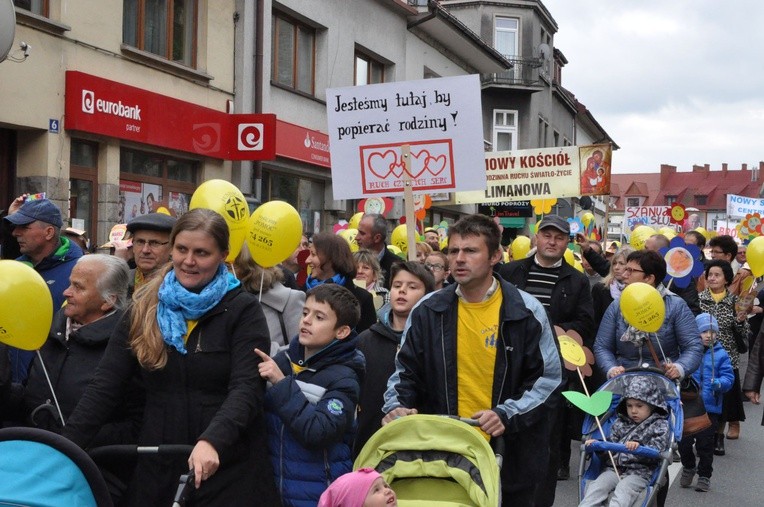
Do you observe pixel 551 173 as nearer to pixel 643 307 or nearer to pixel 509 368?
pixel 643 307

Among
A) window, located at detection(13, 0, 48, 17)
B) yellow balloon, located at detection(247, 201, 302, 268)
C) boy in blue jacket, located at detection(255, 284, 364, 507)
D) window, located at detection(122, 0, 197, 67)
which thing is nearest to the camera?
boy in blue jacket, located at detection(255, 284, 364, 507)

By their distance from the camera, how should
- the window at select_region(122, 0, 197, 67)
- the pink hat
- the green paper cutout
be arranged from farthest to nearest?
1. the window at select_region(122, 0, 197, 67)
2. the green paper cutout
3. the pink hat

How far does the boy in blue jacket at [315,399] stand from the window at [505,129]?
36.3 m

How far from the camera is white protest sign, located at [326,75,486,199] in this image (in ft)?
24.3

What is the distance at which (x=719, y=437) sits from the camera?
33.4 ft

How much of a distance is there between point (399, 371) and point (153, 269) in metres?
1.48

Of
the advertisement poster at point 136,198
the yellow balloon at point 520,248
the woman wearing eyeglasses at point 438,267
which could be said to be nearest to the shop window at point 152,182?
the advertisement poster at point 136,198

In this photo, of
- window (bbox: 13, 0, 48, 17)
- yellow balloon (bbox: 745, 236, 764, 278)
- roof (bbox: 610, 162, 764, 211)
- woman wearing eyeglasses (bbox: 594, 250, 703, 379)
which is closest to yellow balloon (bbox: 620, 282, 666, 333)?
woman wearing eyeglasses (bbox: 594, 250, 703, 379)

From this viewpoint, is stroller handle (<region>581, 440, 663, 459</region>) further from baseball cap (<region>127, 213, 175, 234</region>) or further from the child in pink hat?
baseball cap (<region>127, 213, 175, 234</region>)

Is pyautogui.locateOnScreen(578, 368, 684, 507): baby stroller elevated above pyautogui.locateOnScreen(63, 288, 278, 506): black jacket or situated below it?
below

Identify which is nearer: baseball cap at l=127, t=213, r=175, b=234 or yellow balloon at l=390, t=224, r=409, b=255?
baseball cap at l=127, t=213, r=175, b=234

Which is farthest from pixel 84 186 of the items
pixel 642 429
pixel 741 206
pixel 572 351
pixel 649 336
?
pixel 741 206

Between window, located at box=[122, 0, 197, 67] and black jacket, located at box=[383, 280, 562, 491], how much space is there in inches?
434

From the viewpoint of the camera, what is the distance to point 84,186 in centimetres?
1357
